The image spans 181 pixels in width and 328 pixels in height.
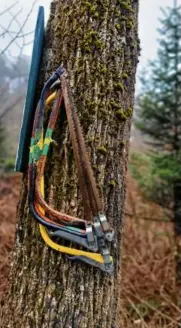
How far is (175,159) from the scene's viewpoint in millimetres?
6145

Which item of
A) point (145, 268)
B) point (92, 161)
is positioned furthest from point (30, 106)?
point (145, 268)

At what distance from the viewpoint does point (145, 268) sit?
606 cm

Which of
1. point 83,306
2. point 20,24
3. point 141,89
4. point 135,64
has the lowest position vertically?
point 83,306

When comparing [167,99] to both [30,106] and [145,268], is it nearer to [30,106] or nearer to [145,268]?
[145,268]

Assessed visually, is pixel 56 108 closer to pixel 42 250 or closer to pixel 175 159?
pixel 42 250

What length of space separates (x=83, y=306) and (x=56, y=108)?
86 cm

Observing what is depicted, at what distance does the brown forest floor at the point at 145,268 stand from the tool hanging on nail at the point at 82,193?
2591mm

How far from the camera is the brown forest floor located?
491cm

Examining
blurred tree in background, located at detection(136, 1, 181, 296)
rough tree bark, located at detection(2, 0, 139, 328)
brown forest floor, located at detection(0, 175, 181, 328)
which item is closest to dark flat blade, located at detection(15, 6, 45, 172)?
rough tree bark, located at detection(2, 0, 139, 328)

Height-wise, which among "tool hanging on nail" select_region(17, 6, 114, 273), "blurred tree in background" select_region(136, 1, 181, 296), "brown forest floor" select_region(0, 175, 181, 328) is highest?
"blurred tree in background" select_region(136, 1, 181, 296)

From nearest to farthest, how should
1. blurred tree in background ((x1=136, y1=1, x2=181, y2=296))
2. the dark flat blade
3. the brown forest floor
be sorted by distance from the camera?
1. the dark flat blade
2. the brown forest floor
3. blurred tree in background ((x1=136, y1=1, x2=181, y2=296))

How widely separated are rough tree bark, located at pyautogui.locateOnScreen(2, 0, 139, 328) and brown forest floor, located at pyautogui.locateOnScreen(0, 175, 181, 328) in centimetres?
246

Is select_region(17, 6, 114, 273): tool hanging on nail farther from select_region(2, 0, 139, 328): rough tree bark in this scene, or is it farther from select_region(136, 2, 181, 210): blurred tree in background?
select_region(136, 2, 181, 210): blurred tree in background

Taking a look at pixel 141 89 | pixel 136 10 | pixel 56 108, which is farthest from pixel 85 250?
pixel 141 89
